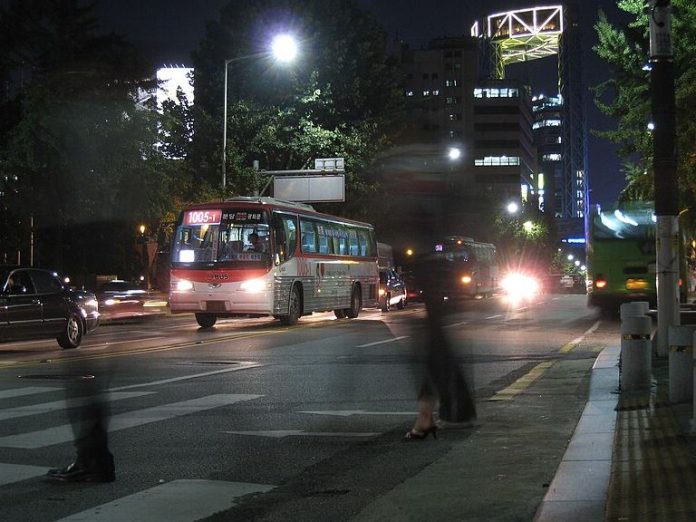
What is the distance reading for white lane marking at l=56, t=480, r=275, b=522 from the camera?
17.5ft

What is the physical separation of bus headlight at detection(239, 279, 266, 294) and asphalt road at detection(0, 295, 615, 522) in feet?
17.5

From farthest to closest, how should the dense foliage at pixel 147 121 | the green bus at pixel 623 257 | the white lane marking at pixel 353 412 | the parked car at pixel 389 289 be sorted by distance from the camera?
the parked car at pixel 389 289 → the dense foliage at pixel 147 121 → the green bus at pixel 623 257 → the white lane marking at pixel 353 412

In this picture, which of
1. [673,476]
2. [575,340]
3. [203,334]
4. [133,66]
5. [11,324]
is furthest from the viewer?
[133,66]

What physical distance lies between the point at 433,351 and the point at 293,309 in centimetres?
1751

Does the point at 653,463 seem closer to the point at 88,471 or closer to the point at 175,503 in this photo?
the point at 175,503

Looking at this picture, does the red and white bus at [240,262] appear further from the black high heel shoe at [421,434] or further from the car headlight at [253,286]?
the black high heel shoe at [421,434]

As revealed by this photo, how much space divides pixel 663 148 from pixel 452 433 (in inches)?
246

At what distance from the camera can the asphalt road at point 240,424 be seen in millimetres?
5789

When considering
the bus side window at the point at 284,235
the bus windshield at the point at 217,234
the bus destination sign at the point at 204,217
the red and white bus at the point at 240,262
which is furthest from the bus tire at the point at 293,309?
the bus destination sign at the point at 204,217

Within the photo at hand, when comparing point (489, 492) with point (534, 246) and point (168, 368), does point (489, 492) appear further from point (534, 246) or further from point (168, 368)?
point (534, 246)

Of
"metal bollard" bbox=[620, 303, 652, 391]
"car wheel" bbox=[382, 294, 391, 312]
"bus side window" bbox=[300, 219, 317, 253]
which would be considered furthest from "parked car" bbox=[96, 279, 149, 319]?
"metal bollard" bbox=[620, 303, 652, 391]

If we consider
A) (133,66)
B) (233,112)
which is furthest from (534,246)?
(133,66)

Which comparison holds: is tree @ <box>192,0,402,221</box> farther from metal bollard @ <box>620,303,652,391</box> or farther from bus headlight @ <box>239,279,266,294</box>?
metal bollard @ <box>620,303,652,391</box>

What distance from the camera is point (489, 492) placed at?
580 cm
